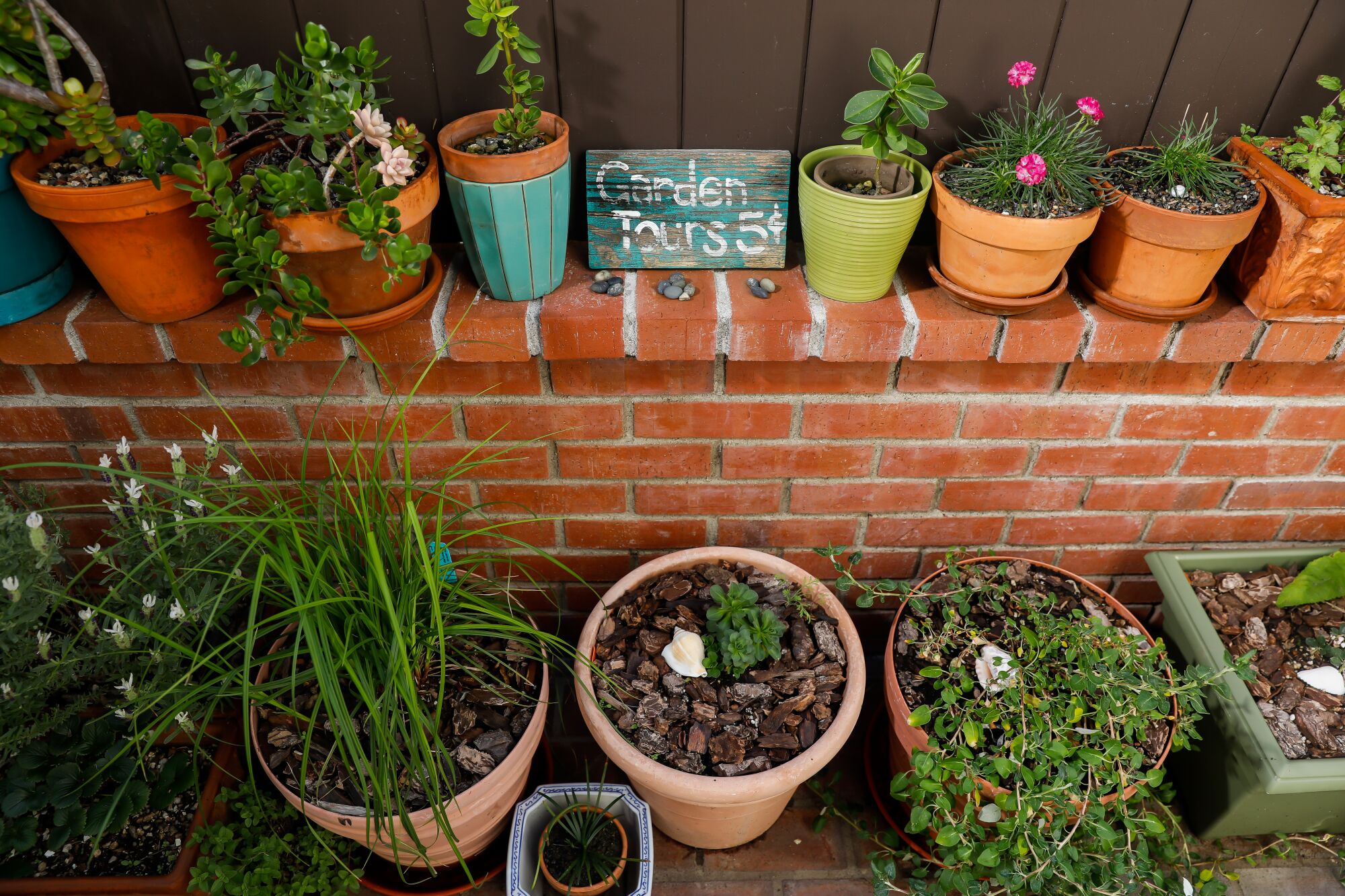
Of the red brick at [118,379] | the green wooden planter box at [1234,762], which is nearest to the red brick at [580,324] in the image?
the red brick at [118,379]

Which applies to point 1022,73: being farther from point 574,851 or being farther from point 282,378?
point 574,851

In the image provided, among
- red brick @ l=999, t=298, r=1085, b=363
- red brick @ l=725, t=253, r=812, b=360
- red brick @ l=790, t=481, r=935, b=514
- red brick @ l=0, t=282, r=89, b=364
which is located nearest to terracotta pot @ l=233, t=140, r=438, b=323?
red brick @ l=0, t=282, r=89, b=364

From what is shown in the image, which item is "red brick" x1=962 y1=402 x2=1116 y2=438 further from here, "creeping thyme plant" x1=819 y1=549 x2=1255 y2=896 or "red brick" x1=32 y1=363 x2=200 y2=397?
"red brick" x1=32 y1=363 x2=200 y2=397

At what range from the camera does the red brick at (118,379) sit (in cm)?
150

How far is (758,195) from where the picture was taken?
56.4 inches

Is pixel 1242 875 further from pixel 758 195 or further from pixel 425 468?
pixel 425 468

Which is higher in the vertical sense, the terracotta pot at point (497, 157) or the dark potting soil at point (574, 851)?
the terracotta pot at point (497, 157)

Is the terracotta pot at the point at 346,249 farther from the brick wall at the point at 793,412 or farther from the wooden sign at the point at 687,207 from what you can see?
the wooden sign at the point at 687,207

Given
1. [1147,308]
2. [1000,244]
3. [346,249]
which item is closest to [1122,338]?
[1147,308]

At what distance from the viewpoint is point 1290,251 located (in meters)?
1.33

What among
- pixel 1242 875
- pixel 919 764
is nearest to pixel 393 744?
pixel 919 764

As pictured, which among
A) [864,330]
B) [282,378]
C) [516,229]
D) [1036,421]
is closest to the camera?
[516,229]

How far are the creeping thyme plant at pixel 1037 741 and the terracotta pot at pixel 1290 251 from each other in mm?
591

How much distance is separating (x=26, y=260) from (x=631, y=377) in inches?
37.1
